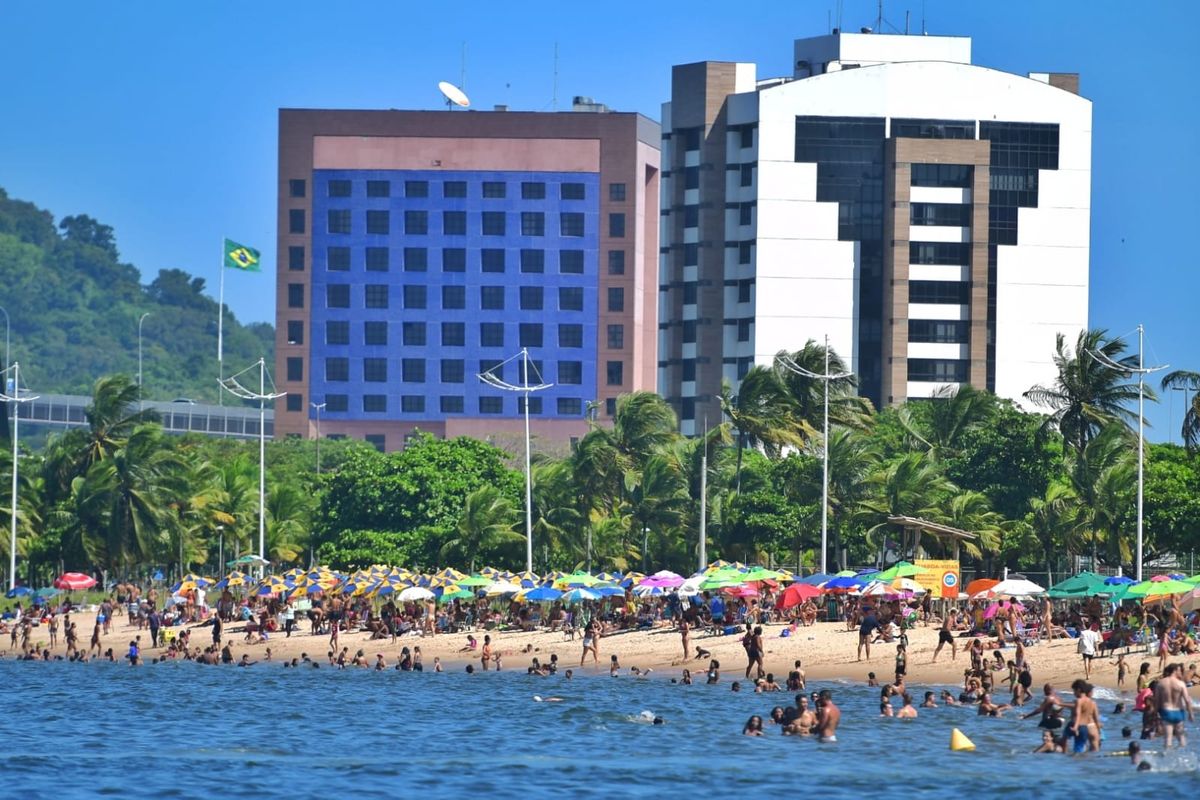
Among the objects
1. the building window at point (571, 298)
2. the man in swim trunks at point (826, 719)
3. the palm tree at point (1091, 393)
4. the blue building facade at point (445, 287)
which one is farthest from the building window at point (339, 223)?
the man in swim trunks at point (826, 719)

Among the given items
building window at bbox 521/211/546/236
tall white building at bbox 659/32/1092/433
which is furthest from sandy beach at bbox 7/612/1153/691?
building window at bbox 521/211/546/236

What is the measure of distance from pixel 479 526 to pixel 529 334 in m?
65.9

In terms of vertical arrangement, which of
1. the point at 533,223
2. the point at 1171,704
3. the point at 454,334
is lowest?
the point at 1171,704

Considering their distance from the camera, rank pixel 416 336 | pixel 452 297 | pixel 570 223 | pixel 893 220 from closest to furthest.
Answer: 1. pixel 893 220
2. pixel 416 336
3. pixel 452 297
4. pixel 570 223

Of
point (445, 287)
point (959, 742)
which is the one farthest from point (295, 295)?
point (959, 742)

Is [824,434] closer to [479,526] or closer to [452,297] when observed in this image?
[479,526]

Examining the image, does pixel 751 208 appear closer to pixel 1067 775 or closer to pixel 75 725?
pixel 75 725

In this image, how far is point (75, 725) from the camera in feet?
176

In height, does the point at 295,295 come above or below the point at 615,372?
above

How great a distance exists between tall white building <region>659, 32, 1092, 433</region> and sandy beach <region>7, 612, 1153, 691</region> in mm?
58734

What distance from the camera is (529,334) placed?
151 meters

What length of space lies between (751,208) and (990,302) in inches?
659

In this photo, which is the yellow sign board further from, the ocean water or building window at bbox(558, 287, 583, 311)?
building window at bbox(558, 287, 583, 311)

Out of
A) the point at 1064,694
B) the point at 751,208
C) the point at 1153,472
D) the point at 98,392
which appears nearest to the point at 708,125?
the point at 751,208
